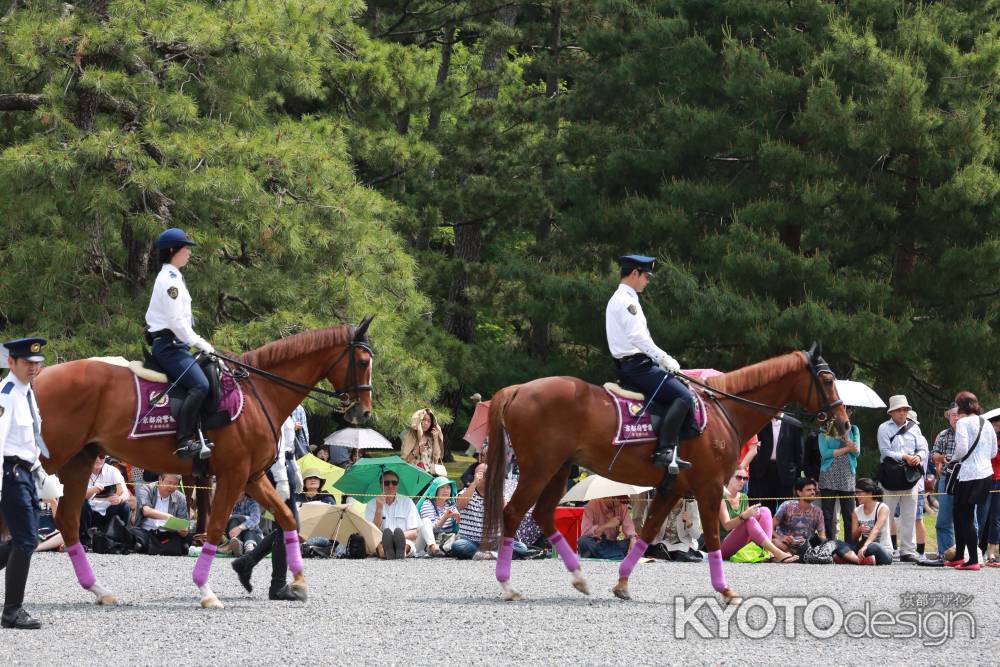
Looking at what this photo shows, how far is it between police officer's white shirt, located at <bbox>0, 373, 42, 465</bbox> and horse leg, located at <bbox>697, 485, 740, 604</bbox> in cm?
530

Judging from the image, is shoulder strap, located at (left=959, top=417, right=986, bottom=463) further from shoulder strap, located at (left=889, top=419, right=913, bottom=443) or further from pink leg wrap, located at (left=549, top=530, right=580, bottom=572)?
pink leg wrap, located at (left=549, top=530, right=580, bottom=572)

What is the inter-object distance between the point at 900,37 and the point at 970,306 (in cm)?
481

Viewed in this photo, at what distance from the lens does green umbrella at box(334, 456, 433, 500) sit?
17953mm

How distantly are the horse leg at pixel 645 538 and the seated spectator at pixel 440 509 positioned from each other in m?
5.83

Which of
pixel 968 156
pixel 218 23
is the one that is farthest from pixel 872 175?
pixel 218 23

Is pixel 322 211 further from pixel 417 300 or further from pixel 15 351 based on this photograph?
pixel 15 351

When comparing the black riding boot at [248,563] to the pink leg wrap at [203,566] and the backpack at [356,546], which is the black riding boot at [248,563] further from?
the backpack at [356,546]

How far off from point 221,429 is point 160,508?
6.69 metres

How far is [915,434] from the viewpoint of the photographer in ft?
57.7

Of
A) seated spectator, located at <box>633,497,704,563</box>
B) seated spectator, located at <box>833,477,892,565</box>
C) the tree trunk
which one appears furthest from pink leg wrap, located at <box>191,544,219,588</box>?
the tree trunk

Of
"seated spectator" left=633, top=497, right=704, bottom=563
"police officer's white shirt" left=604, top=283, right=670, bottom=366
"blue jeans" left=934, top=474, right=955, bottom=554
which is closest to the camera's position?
"police officer's white shirt" left=604, top=283, right=670, bottom=366

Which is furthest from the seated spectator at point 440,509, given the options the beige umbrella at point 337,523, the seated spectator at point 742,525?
the seated spectator at point 742,525

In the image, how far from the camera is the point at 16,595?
9.35 metres

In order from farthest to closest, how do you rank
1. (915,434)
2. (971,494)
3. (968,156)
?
(968,156)
(915,434)
(971,494)
